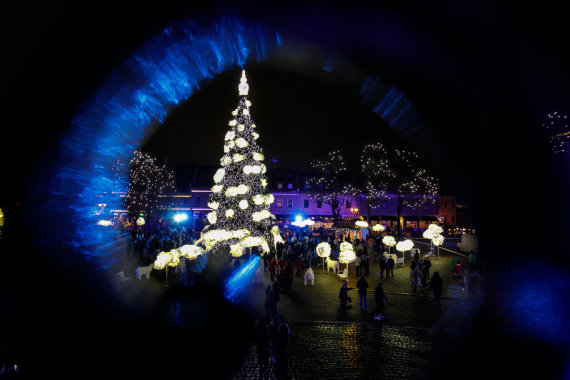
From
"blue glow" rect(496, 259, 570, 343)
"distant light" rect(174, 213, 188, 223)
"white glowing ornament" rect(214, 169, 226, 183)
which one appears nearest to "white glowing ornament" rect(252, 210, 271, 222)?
"white glowing ornament" rect(214, 169, 226, 183)

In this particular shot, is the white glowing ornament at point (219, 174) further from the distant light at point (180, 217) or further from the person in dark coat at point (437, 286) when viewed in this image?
the distant light at point (180, 217)

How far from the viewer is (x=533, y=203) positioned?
4500mm

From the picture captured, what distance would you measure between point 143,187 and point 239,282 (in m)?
26.8

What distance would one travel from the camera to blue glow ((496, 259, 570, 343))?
4.58 meters

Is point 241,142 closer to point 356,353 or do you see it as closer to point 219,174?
point 219,174

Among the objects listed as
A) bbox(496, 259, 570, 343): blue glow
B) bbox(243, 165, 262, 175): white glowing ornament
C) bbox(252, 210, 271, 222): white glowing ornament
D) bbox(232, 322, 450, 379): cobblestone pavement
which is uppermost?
bbox(243, 165, 262, 175): white glowing ornament

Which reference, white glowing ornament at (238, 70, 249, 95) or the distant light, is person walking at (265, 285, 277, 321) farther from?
the distant light

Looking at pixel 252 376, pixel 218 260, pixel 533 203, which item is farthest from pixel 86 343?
pixel 533 203

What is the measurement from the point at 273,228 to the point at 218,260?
3772mm

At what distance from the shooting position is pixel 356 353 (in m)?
7.02

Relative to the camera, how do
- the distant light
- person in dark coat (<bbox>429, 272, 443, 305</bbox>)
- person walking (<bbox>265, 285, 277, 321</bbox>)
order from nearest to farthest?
person walking (<bbox>265, 285, 277, 321</bbox>) → person in dark coat (<bbox>429, 272, 443, 305</bbox>) → the distant light

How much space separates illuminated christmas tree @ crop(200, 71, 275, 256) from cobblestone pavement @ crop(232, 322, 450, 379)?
8428 millimetres

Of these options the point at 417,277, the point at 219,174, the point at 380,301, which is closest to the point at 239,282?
the point at 380,301

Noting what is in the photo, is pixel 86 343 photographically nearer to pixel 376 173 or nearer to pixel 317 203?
pixel 376 173
